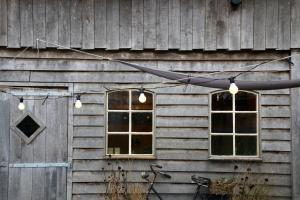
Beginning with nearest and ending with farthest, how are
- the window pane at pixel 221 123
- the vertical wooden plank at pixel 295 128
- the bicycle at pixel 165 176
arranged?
the bicycle at pixel 165 176, the vertical wooden plank at pixel 295 128, the window pane at pixel 221 123

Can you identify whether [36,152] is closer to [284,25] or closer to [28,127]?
[28,127]

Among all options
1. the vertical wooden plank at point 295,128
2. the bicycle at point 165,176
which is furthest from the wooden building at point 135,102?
the bicycle at point 165,176

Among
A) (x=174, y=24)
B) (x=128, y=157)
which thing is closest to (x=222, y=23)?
(x=174, y=24)

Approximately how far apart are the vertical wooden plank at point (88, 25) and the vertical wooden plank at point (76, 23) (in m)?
0.07

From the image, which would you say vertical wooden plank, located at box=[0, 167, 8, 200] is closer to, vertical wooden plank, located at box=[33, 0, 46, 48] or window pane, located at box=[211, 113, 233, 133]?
vertical wooden plank, located at box=[33, 0, 46, 48]

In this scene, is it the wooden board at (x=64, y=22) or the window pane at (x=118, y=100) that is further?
the window pane at (x=118, y=100)

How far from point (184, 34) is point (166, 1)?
650 mm

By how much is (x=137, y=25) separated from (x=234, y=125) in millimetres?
2422

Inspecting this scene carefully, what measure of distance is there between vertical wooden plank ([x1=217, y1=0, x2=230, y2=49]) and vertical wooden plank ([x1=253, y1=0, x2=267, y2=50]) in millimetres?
496

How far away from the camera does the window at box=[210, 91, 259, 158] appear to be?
7.43m

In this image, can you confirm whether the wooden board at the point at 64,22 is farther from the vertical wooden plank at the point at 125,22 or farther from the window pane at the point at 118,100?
the window pane at the point at 118,100

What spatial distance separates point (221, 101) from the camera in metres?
7.48

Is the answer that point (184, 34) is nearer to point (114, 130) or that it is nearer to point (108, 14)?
point (108, 14)

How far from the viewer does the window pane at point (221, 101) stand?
7473 mm
